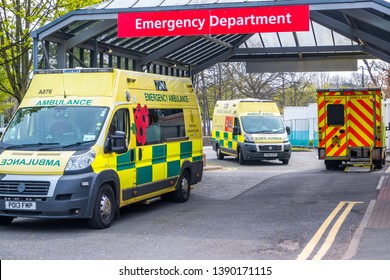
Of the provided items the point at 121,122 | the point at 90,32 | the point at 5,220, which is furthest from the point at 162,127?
the point at 90,32

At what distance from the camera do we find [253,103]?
2756 cm

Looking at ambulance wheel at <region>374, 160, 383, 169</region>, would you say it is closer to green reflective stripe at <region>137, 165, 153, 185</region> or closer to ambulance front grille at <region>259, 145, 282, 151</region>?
ambulance front grille at <region>259, 145, 282, 151</region>

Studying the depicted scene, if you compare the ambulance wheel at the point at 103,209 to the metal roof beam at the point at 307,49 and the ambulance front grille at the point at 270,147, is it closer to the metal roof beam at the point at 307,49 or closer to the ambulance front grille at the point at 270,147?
the metal roof beam at the point at 307,49

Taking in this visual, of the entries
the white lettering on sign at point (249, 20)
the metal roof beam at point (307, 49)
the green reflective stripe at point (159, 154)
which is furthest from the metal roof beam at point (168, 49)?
the green reflective stripe at point (159, 154)

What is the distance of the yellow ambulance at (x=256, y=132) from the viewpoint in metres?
26.5

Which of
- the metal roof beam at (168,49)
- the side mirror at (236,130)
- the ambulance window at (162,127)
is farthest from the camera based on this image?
the side mirror at (236,130)

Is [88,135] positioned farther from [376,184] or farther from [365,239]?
[376,184]

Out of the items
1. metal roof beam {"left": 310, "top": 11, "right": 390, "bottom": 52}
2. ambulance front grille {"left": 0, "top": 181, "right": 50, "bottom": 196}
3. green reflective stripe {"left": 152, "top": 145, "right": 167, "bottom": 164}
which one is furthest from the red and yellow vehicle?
ambulance front grille {"left": 0, "top": 181, "right": 50, "bottom": 196}

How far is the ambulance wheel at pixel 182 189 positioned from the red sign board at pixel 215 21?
3.08 metres

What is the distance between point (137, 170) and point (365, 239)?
4.39 meters

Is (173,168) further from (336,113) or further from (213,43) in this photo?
(336,113)

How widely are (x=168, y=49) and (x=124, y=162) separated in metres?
9.16

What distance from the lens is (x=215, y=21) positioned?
47.6 ft
